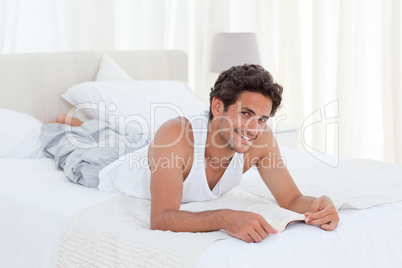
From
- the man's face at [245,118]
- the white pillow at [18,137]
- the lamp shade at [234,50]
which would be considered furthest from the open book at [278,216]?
the lamp shade at [234,50]

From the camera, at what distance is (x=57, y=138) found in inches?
101

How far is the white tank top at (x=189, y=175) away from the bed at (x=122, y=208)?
0.04m

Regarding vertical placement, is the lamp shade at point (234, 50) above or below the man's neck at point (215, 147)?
above

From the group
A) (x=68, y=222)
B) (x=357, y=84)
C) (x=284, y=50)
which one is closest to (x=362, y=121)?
(x=357, y=84)

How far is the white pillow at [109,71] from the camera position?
314cm

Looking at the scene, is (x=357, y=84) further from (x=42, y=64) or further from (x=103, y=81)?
(x=42, y=64)

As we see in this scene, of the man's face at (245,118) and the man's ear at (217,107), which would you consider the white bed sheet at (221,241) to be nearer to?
the man's face at (245,118)

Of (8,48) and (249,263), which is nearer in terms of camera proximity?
(249,263)

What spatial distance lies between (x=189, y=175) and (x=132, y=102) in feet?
3.86

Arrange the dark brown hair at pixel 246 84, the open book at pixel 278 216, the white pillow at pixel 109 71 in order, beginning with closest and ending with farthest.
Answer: the open book at pixel 278 216 < the dark brown hair at pixel 246 84 < the white pillow at pixel 109 71

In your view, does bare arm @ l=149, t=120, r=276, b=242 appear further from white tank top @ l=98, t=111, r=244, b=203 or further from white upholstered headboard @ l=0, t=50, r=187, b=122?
white upholstered headboard @ l=0, t=50, r=187, b=122

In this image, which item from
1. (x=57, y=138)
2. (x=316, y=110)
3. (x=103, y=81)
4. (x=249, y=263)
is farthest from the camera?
(x=316, y=110)

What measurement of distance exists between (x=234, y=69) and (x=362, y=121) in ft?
7.68

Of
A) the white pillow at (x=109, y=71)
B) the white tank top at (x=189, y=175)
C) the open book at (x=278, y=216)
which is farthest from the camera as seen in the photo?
the white pillow at (x=109, y=71)
